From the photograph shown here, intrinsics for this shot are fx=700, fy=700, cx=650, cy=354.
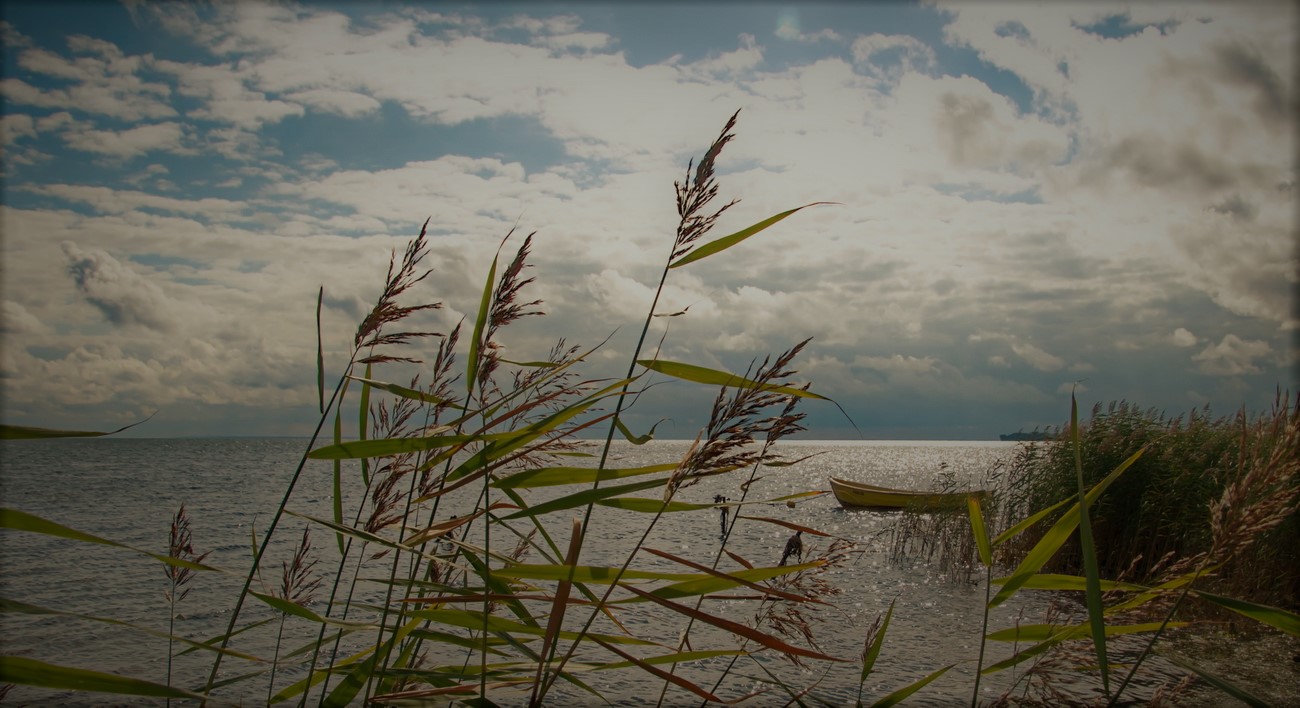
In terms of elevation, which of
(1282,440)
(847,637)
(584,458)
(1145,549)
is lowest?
(847,637)

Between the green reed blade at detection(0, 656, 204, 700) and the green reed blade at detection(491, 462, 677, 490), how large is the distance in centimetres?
83

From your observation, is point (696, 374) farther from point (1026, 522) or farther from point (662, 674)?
point (1026, 522)

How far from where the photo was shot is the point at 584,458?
2.43m

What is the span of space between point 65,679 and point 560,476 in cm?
111

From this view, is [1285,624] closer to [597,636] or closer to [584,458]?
[597,636]

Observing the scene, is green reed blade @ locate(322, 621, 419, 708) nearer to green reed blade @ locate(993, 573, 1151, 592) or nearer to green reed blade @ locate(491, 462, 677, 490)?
green reed blade @ locate(491, 462, 677, 490)

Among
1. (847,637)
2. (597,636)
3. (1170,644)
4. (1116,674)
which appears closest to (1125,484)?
(1170,644)

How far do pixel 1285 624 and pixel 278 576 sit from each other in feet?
77.3

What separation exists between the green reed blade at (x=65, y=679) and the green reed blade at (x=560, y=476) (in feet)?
2.74

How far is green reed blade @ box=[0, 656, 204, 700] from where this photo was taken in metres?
1.31

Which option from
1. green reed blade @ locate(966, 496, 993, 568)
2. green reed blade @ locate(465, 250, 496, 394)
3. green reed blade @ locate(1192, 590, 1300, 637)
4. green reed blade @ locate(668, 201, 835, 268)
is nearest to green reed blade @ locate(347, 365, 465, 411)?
green reed blade @ locate(465, 250, 496, 394)

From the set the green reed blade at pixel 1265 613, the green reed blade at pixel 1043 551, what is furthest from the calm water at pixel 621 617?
the green reed blade at pixel 1265 613

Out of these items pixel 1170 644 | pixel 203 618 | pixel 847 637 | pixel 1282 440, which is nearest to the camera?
pixel 1282 440

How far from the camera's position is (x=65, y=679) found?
140cm
